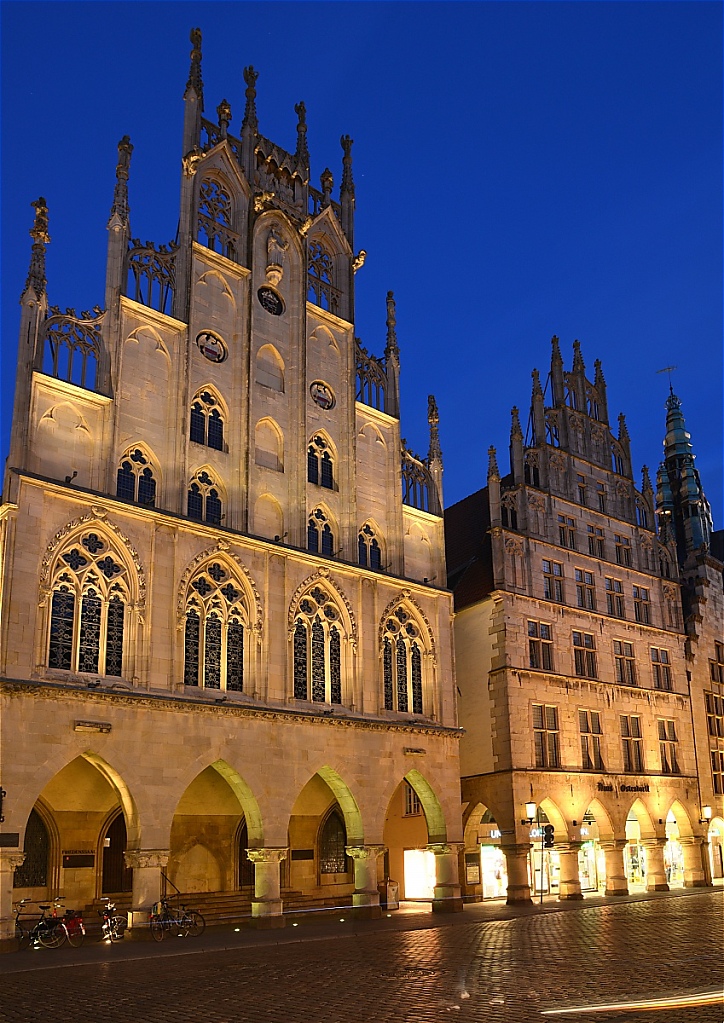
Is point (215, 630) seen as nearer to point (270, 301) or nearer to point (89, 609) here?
point (89, 609)

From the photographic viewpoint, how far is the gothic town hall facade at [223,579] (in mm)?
28156

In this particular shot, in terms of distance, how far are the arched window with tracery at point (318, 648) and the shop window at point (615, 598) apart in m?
17.7

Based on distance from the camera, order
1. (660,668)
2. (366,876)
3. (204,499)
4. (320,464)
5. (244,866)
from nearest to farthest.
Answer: (204,499) → (366,876) → (244,866) → (320,464) → (660,668)

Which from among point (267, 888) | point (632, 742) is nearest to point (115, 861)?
point (267, 888)

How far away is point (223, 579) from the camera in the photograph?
32375 millimetres

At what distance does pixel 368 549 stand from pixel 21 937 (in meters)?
17.6

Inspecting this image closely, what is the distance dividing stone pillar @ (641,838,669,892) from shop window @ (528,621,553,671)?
10.2 m

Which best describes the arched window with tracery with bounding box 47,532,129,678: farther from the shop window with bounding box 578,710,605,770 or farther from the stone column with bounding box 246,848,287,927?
the shop window with bounding box 578,710,605,770

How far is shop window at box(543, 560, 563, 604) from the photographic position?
4516 cm

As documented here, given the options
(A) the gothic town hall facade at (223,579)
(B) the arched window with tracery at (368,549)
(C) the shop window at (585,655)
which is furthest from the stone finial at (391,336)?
(C) the shop window at (585,655)

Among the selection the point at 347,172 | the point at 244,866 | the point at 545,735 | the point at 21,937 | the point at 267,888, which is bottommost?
the point at 21,937

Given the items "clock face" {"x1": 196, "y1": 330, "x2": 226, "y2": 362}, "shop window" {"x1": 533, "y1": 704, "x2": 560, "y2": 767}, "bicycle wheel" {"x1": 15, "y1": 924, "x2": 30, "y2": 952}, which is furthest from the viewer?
"shop window" {"x1": 533, "y1": 704, "x2": 560, "y2": 767}

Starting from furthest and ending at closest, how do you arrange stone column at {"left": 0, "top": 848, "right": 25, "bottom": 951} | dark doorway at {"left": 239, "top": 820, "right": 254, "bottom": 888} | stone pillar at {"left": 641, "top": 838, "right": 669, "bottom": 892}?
1. stone pillar at {"left": 641, "top": 838, "right": 669, "bottom": 892}
2. dark doorway at {"left": 239, "top": 820, "right": 254, "bottom": 888}
3. stone column at {"left": 0, "top": 848, "right": 25, "bottom": 951}

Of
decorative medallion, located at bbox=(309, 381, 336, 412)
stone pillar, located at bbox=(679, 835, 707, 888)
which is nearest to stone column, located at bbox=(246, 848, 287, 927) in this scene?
decorative medallion, located at bbox=(309, 381, 336, 412)
